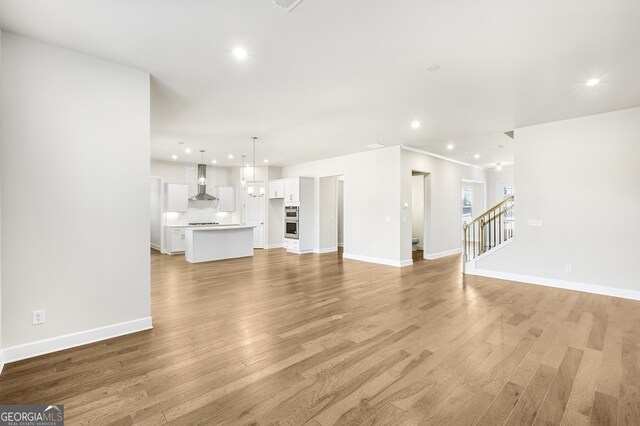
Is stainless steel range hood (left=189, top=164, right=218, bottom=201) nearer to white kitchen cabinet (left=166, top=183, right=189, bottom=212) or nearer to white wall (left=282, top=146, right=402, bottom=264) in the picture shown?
white kitchen cabinet (left=166, top=183, right=189, bottom=212)

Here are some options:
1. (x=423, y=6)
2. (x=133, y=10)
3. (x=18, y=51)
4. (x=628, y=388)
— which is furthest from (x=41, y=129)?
(x=628, y=388)

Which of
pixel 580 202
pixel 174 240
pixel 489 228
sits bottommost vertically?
pixel 174 240

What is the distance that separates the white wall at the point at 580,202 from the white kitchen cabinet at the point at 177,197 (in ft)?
28.6

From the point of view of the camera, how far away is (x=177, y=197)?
9.07m

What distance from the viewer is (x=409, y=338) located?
9.78 ft

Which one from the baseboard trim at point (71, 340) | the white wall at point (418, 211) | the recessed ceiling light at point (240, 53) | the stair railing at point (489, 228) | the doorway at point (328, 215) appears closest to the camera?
the baseboard trim at point (71, 340)

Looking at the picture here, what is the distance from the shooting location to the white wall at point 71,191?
253 centimetres

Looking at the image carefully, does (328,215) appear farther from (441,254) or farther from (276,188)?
(441,254)

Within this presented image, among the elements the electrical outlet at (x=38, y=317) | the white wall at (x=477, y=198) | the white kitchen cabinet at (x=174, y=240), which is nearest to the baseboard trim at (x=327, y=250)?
the white kitchen cabinet at (x=174, y=240)

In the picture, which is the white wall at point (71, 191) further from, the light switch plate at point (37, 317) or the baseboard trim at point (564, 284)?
the baseboard trim at point (564, 284)

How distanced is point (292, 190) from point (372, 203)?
109 inches

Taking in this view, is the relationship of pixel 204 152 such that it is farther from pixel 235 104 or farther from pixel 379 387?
pixel 379 387
